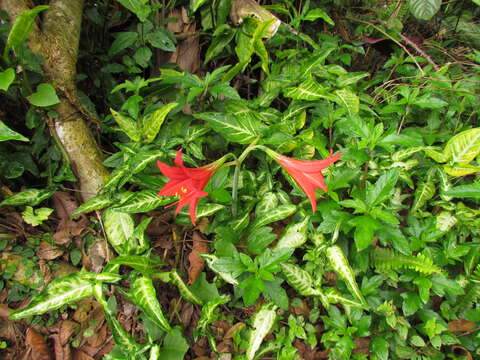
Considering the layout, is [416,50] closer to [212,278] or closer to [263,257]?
[263,257]

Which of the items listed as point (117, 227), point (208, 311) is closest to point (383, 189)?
point (208, 311)

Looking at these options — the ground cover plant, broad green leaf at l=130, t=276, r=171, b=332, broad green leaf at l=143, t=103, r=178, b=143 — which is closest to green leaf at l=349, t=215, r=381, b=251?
the ground cover plant

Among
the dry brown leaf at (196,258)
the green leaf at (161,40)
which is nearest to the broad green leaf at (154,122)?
the green leaf at (161,40)

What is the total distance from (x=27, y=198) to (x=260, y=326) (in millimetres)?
1059

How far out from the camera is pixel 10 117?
146cm

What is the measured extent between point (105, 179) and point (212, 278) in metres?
0.66

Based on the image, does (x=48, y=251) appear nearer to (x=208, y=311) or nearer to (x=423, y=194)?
(x=208, y=311)

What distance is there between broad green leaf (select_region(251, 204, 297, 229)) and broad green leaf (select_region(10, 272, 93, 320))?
66 cm

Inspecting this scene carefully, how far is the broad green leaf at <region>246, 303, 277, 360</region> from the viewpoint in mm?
1164

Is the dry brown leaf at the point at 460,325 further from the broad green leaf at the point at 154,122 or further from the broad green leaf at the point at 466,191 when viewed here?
the broad green leaf at the point at 154,122

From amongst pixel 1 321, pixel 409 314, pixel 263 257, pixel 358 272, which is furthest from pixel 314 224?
pixel 1 321

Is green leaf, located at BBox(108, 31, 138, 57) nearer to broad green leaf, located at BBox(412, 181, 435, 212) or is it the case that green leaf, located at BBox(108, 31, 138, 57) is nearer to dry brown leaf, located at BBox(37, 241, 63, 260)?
dry brown leaf, located at BBox(37, 241, 63, 260)

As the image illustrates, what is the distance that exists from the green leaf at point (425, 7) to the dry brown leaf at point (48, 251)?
204 centimetres

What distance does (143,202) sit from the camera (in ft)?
4.10
